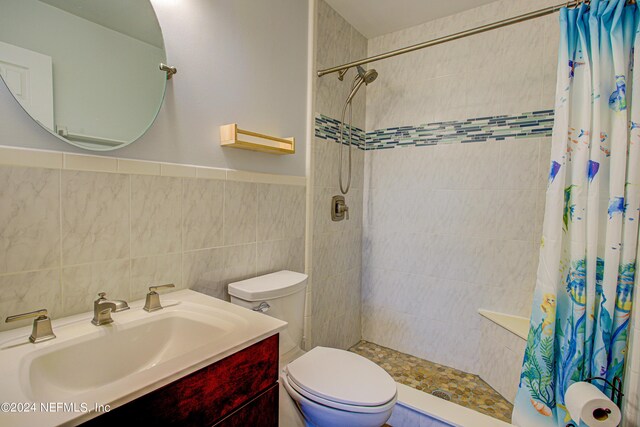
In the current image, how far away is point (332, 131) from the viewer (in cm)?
220

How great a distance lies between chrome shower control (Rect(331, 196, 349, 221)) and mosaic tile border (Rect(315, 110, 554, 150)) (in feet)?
1.38

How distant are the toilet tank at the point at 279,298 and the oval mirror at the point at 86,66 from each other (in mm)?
736

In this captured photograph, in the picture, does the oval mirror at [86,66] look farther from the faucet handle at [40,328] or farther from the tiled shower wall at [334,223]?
the tiled shower wall at [334,223]

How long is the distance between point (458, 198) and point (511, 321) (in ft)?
2.77

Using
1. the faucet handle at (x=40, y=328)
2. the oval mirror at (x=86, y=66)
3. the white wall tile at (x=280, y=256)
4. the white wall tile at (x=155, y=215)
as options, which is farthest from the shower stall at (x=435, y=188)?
the faucet handle at (x=40, y=328)

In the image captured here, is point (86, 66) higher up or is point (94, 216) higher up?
point (86, 66)

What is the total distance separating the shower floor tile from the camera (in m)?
A: 1.82

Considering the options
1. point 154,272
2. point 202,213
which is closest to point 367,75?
point 202,213

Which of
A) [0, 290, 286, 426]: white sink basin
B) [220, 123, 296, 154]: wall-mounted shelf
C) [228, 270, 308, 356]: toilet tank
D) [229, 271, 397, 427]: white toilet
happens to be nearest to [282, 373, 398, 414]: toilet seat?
[229, 271, 397, 427]: white toilet

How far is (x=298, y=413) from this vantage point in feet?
4.45

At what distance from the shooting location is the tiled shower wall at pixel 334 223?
2.06 m

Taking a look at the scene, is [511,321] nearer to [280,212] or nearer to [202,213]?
[280,212]

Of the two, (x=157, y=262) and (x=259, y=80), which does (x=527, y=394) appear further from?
(x=259, y=80)

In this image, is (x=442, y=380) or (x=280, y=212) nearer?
(x=280, y=212)
